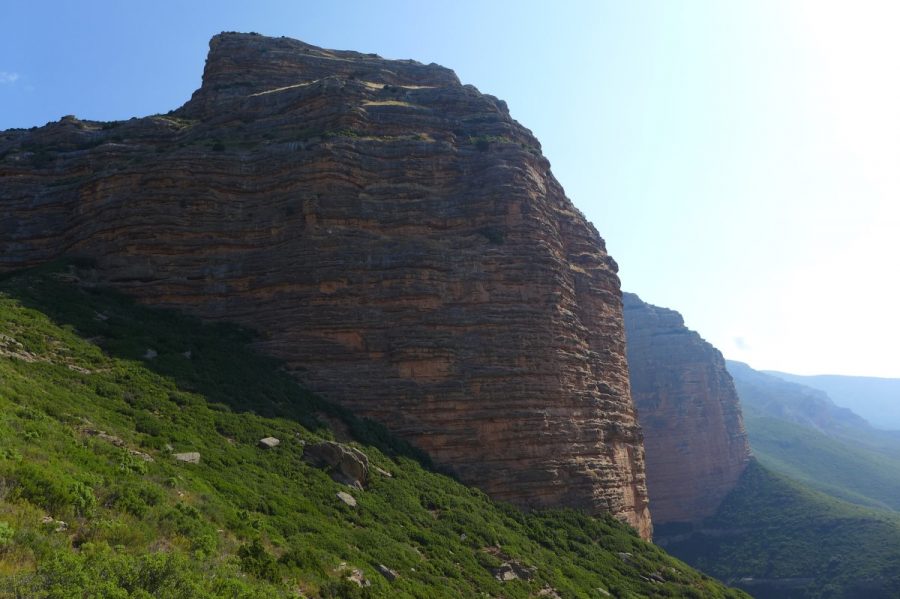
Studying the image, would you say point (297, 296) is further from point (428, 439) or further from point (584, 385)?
point (584, 385)

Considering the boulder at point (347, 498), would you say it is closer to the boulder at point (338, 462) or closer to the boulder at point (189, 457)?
the boulder at point (338, 462)

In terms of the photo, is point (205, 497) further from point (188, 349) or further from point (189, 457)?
point (188, 349)

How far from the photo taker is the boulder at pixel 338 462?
22.4 meters

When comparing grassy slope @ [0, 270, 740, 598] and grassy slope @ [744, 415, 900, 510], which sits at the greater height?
grassy slope @ [0, 270, 740, 598]

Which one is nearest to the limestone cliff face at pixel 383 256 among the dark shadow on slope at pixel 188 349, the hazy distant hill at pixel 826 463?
the dark shadow on slope at pixel 188 349

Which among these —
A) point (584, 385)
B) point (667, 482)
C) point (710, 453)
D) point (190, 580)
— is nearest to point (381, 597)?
point (190, 580)

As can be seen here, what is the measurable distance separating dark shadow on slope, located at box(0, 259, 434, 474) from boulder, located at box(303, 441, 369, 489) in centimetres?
326

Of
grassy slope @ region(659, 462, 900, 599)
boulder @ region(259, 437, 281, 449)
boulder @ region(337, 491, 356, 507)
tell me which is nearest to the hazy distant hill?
grassy slope @ region(659, 462, 900, 599)

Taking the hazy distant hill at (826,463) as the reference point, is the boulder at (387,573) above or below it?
above

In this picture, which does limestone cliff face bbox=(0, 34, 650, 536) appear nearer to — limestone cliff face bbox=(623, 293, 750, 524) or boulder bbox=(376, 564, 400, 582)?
boulder bbox=(376, 564, 400, 582)

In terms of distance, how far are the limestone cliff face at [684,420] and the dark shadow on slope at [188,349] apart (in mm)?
64018

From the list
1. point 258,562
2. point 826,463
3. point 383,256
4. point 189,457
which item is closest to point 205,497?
point 258,562

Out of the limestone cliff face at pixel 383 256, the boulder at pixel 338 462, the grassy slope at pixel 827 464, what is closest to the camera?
the boulder at pixel 338 462

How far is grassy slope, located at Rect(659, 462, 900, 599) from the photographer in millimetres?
60312
